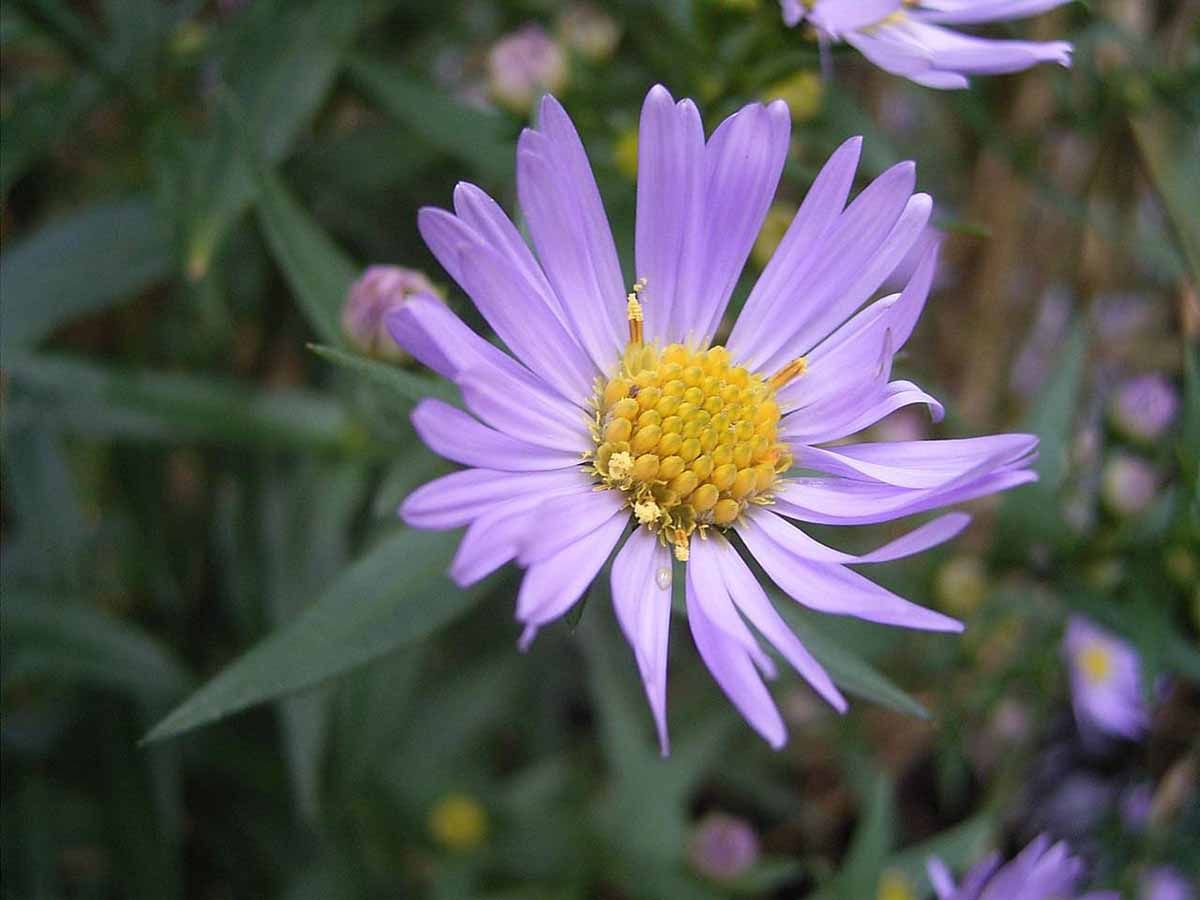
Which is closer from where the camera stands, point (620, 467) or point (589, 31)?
point (620, 467)

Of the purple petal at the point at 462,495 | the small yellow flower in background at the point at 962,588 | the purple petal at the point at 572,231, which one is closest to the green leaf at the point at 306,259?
the purple petal at the point at 572,231

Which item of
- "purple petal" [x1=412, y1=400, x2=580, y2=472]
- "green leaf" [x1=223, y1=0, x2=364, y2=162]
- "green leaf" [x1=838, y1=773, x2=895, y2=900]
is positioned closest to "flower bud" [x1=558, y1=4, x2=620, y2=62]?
"green leaf" [x1=223, y1=0, x2=364, y2=162]

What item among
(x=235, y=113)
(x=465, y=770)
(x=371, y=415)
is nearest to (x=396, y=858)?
(x=465, y=770)

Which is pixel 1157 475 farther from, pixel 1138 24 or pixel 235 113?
pixel 235 113

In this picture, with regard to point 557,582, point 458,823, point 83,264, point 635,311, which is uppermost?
point 83,264

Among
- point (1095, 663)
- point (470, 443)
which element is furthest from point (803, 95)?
point (1095, 663)

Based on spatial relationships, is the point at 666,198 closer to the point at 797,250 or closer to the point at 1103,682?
the point at 797,250
